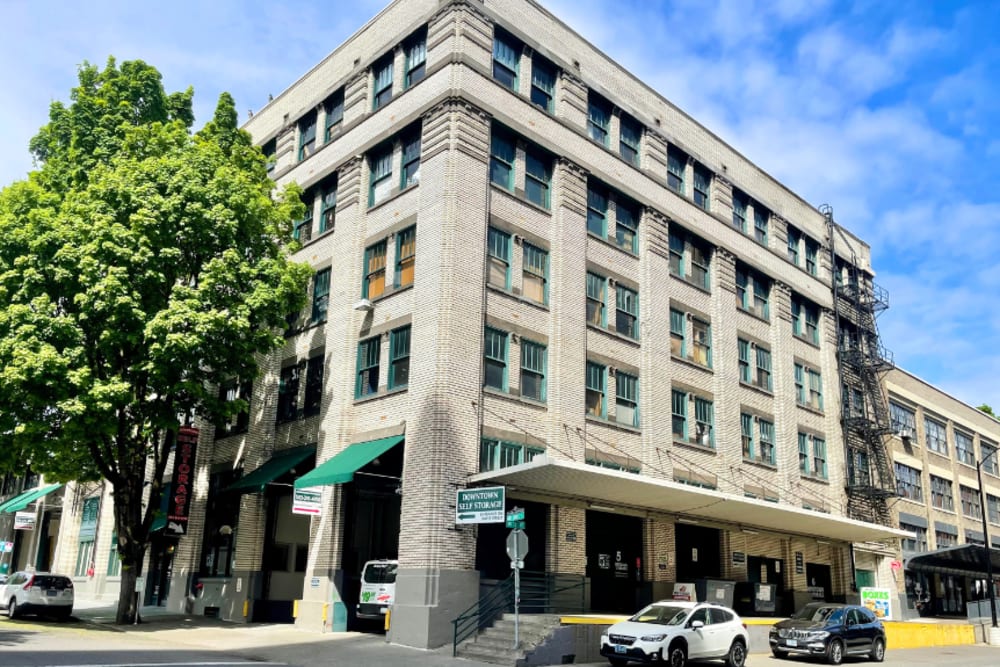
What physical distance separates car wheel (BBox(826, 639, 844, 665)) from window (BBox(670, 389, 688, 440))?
950 centimetres

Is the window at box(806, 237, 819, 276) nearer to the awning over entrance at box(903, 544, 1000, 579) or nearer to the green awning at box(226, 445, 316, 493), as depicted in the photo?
the awning over entrance at box(903, 544, 1000, 579)

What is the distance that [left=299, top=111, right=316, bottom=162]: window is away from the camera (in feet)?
109

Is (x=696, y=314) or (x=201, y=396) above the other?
(x=696, y=314)

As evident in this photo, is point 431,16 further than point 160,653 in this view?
Yes

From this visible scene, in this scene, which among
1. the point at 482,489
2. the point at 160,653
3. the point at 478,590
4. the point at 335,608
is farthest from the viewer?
the point at 335,608

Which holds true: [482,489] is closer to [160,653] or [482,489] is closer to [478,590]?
[478,590]

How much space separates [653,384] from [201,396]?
15020 millimetres

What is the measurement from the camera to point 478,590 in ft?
75.2

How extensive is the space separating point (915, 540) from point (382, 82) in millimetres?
35683

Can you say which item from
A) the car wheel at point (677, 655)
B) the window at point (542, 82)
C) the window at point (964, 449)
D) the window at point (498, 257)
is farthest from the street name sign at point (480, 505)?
the window at point (964, 449)

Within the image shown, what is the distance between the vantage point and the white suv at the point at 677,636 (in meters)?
19.0

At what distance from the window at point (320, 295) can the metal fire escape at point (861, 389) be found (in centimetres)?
2545

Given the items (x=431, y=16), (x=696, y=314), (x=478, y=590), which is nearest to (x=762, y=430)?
(x=696, y=314)

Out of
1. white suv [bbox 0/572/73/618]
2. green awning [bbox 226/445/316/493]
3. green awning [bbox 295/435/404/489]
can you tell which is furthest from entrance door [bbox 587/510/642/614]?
white suv [bbox 0/572/73/618]
